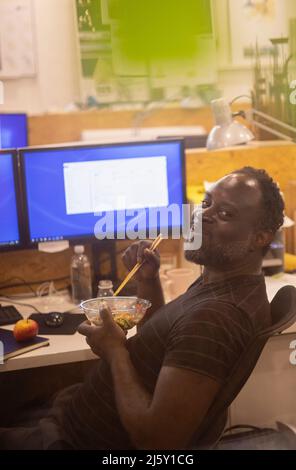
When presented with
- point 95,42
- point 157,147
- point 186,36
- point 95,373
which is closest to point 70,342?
point 95,373

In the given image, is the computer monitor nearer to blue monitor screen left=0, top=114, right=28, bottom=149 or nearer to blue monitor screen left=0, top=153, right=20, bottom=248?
blue monitor screen left=0, top=153, right=20, bottom=248

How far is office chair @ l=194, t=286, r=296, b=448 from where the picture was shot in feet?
3.98

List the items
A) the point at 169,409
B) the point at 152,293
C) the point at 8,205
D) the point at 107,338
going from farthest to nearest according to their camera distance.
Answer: the point at 8,205
the point at 152,293
the point at 107,338
the point at 169,409

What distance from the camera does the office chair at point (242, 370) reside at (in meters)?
1.21

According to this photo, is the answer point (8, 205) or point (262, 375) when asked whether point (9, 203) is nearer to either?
point (8, 205)

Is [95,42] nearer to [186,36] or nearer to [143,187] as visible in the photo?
[186,36]

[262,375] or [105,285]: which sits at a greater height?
[105,285]

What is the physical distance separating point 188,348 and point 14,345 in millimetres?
614

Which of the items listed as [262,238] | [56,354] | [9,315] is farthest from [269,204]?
[9,315]

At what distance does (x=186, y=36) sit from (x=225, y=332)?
10.2ft

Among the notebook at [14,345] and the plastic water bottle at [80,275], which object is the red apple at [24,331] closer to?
the notebook at [14,345]

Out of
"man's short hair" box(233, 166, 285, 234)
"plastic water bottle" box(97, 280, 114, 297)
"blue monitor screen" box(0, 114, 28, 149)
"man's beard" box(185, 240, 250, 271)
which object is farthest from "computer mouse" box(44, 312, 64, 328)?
"blue monitor screen" box(0, 114, 28, 149)

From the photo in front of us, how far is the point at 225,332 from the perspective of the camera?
1190 mm

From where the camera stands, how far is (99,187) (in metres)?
2.04
